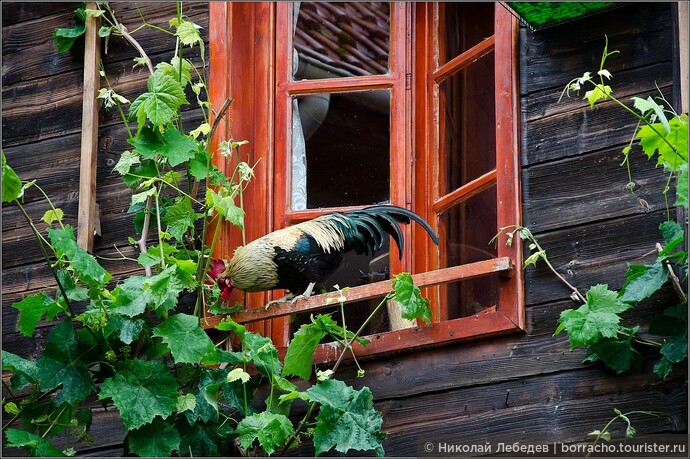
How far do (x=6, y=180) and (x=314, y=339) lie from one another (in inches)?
42.1

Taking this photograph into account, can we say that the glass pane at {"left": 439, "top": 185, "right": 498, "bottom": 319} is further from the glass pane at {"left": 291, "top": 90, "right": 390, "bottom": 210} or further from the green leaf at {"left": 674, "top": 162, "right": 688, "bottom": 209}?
the green leaf at {"left": 674, "top": 162, "right": 688, "bottom": 209}

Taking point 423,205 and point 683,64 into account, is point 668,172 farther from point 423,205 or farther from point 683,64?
point 423,205

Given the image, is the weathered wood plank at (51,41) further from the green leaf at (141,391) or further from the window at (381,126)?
the green leaf at (141,391)

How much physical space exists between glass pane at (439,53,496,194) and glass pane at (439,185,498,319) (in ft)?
0.38

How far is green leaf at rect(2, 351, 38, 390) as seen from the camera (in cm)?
394

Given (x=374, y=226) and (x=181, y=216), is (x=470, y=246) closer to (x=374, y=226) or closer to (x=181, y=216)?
(x=374, y=226)

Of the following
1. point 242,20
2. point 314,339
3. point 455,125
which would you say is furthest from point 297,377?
point 242,20

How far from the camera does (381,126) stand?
4730mm

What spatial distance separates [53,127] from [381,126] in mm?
1273

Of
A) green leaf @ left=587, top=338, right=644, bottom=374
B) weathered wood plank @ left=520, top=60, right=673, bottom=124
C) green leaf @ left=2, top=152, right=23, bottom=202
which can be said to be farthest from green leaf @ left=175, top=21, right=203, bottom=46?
green leaf @ left=587, top=338, right=644, bottom=374

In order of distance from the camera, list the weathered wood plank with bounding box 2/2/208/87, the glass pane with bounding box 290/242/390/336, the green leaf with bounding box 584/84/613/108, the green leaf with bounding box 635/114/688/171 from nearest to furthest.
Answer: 1. the green leaf with bounding box 635/114/688/171
2. the green leaf with bounding box 584/84/613/108
3. the glass pane with bounding box 290/242/390/336
4. the weathered wood plank with bounding box 2/2/208/87

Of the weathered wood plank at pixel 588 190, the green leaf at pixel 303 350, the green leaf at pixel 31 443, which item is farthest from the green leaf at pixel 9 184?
the weathered wood plank at pixel 588 190

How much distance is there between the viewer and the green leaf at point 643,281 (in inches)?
141

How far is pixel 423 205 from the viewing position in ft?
14.8
